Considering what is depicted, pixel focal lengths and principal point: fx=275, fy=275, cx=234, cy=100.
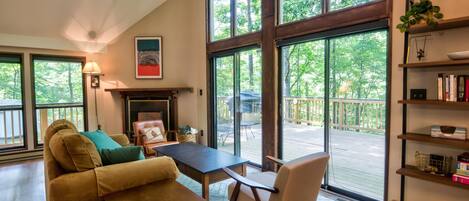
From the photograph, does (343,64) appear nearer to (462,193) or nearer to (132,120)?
(462,193)

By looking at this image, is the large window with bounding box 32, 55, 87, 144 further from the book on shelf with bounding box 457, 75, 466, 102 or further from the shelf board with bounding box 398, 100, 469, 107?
the book on shelf with bounding box 457, 75, 466, 102

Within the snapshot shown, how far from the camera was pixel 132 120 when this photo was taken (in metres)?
5.73

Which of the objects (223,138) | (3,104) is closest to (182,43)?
(223,138)

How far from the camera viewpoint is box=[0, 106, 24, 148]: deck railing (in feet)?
16.1

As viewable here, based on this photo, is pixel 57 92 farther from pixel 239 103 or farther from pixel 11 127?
pixel 239 103

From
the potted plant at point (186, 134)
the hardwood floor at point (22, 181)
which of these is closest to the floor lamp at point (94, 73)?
the hardwood floor at point (22, 181)

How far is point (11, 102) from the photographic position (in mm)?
4906

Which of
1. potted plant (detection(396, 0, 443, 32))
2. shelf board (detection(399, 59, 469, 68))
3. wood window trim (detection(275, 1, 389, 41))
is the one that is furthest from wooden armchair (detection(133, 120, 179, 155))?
potted plant (detection(396, 0, 443, 32))

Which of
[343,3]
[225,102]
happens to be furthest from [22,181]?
[343,3]

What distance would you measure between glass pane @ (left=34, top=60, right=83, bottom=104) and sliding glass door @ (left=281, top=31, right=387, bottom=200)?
13.9ft

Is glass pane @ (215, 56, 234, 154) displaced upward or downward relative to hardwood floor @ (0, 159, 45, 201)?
upward

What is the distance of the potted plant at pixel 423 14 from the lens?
2.24 meters

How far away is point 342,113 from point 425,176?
114 centimetres

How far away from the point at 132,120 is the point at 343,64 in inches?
170
